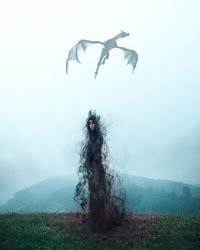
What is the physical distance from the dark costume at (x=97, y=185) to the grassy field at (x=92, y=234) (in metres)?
0.36

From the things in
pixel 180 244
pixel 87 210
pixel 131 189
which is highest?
pixel 131 189

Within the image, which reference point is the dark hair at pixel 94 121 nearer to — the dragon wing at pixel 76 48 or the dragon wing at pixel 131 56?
the dragon wing at pixel 76 48

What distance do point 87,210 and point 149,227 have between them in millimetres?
1693

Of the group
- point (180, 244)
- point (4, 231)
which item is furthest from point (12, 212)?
point (180, 244)

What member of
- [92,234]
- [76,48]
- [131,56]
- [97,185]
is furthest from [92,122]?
[131,56]

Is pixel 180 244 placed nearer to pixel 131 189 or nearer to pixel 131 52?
pixel 131 189

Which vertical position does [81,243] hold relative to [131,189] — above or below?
below

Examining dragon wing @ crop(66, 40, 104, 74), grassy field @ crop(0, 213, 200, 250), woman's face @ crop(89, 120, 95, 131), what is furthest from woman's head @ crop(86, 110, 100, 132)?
dragon wing @ crop(66, 40, 104, 74)

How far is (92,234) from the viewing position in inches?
223

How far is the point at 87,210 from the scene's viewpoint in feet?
20.7

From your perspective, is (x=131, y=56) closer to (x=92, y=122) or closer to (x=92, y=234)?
(x=92, y=122)

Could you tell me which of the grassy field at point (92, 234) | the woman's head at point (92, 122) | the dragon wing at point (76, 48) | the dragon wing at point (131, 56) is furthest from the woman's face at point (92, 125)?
the dragon wing at point (131, 56)

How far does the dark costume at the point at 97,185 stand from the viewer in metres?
6.02

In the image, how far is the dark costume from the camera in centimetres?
602
